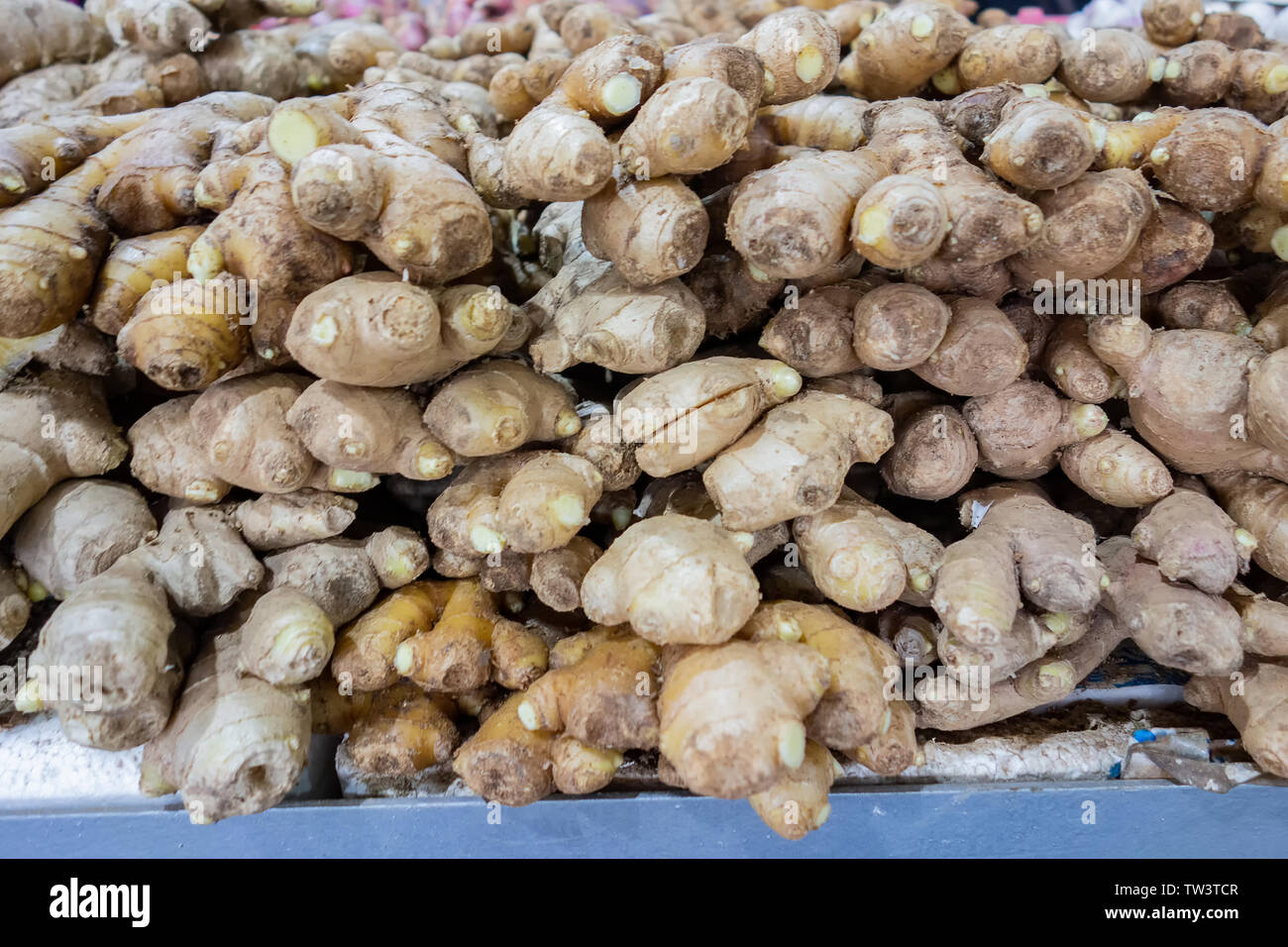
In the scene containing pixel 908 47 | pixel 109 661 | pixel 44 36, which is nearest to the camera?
pixel 109 661

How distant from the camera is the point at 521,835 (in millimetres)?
1306

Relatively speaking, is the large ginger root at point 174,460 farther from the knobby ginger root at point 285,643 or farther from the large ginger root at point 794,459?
the large ginger root at point 794,459

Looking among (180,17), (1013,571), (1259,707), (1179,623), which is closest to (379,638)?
(1013,571)

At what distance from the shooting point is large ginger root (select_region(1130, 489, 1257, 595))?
3.71ft

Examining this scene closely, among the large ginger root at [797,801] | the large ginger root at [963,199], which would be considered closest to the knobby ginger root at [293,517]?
the large ginger root at [797,801]

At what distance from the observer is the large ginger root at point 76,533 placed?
4.08 ft

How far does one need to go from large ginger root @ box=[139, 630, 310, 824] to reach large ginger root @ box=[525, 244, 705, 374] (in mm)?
629

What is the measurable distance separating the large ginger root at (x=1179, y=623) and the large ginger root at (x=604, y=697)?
0.70 meters

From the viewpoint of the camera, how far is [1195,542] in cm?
113

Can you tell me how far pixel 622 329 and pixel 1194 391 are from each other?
0.83 meters

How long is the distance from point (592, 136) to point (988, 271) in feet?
2.00

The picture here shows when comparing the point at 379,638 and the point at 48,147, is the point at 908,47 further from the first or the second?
the point at 48,147

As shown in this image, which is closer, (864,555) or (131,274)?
(864,555)

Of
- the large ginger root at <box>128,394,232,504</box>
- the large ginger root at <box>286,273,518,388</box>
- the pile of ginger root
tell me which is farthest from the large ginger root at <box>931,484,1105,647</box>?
the large ginger root at <box>128,394,232,504</box>
